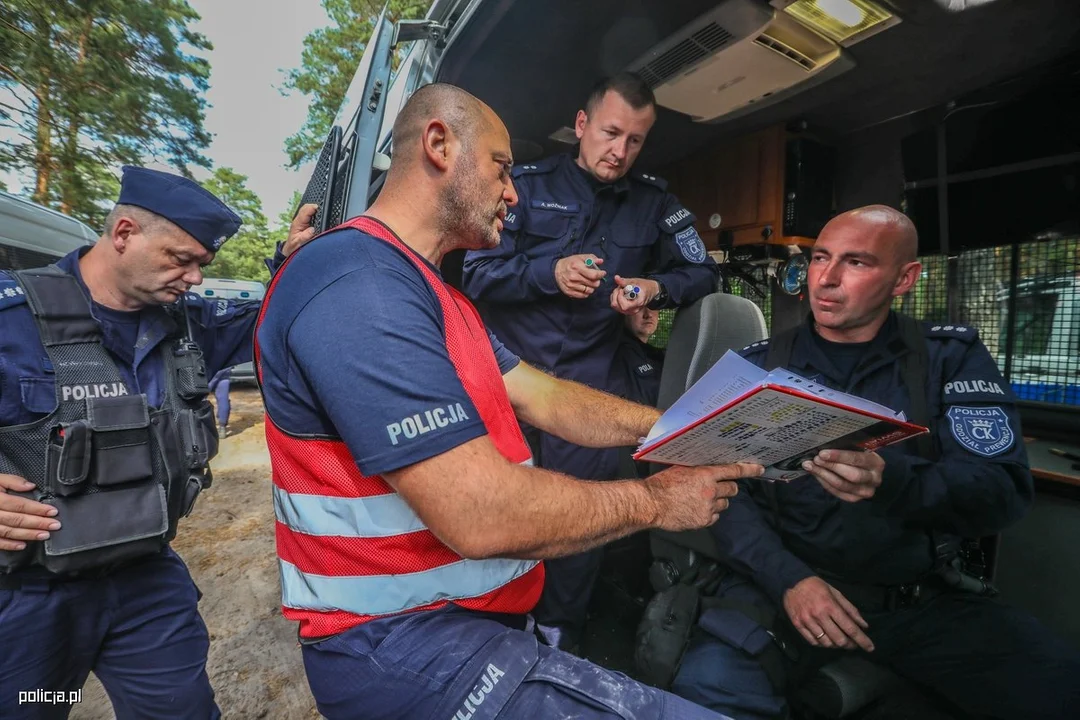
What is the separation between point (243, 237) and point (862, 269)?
35.3 meters

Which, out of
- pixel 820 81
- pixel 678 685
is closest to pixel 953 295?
pixel 820 81

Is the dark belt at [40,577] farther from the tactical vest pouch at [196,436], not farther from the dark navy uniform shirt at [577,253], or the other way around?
the dark navy uniform shirt at [577,253]

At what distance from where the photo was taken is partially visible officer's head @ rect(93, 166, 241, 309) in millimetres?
1543

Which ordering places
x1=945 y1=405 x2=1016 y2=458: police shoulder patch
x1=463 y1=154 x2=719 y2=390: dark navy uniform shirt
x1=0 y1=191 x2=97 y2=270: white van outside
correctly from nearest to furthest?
x1=945 y1=405 x2=1016 y2=458: police shoulder patch → x1=463 y1=154 x2=719 y2=390: dark navy uniform shirt → x1=0 y1=191 x2=97 y2=270: white van outside

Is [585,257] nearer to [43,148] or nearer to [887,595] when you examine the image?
[887,595]

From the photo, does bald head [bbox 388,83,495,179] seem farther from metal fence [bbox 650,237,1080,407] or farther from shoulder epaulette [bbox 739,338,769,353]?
metal fence [bbox 650,237,1080,407]

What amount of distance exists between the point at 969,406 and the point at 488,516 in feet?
5.45

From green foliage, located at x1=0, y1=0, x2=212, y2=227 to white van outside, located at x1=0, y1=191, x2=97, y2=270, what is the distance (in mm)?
8521

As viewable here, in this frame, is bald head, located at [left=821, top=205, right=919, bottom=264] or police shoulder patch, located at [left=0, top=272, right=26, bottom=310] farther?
bald head, located at [left=821, top=205, right=919, bottom=264]

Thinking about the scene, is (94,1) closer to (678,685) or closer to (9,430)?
(9,430)

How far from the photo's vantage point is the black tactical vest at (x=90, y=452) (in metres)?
1.34

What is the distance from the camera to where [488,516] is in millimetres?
838

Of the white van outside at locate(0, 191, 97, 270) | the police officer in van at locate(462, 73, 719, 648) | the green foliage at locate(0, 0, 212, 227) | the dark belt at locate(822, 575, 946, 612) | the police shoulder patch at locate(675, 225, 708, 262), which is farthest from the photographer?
the green foliage at locate(0, 0, 212, 227)

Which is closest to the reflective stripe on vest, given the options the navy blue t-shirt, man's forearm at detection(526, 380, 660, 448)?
the navy blue t-shirt
